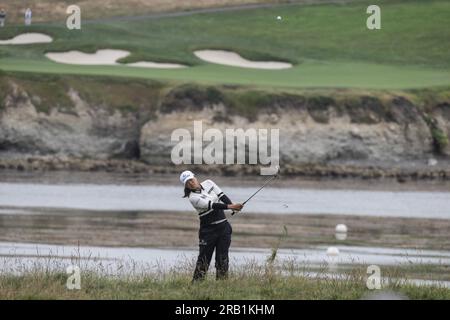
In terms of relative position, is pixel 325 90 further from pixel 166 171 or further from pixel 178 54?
pixel 178 54

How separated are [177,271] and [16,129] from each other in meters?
35.4

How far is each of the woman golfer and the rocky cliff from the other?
117ft

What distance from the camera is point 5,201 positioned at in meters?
41.5

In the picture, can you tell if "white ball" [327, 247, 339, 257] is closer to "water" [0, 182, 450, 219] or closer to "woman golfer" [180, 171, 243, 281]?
"woman golfer" [180, 171, 243, 281]

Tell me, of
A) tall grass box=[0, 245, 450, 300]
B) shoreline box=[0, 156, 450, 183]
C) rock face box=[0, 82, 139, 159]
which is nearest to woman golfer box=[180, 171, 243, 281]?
tall grass box=[0, 245, 450, 300]

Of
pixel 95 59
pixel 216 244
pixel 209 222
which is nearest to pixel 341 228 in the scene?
pixel 216 244

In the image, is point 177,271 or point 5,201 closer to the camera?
point 177,271

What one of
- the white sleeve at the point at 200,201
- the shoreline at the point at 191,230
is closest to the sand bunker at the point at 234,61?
the shoreline at the point at 191,230

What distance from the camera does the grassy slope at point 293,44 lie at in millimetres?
65562

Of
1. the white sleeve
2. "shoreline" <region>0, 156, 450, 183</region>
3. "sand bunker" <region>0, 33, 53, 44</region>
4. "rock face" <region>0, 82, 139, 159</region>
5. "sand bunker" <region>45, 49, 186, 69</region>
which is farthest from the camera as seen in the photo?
"sand bunker" <region>0, 33, 53, 44</region>

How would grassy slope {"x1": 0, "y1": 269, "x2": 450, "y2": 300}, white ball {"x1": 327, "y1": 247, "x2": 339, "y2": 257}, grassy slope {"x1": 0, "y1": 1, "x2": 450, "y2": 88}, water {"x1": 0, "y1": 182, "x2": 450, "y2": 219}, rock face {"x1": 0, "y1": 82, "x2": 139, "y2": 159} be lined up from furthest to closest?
grassy slope {"x1": 0, "y1": 1, "x2": 450, "y2": 88}
rock face {"x1": 0, "y1": 82, "x2": 139, "y2": 159}
water {"x1": 0, "y1": 182, "x2": 450, "y2": 219}
white ball {"x1": 327, "y1": 247, "x2": 339, "y2": 257}
grassy slope {"x1": 0, "y1": 269, "x2": 450, "y2": 300}

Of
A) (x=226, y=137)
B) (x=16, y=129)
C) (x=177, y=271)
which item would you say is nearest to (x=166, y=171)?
(x=226, y=137)

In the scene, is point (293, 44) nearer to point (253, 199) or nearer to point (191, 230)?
point (253, 199)

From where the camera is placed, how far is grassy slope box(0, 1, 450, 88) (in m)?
65.6
